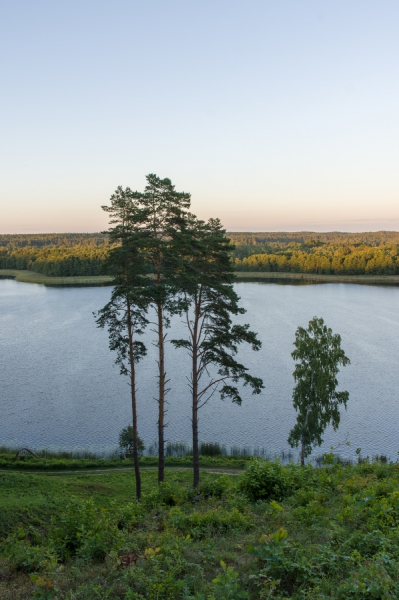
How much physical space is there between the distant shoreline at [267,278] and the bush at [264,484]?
80.6 metres

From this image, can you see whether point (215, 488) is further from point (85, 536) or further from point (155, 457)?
point (155, 457)

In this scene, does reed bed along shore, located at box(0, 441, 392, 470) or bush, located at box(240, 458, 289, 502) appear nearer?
bush, located at box(240, 458, 289, 502)

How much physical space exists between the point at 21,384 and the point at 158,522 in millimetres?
23413

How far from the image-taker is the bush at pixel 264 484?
276 inches

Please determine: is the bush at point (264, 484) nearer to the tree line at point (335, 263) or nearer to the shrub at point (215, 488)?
the shrub at point (215, 488)

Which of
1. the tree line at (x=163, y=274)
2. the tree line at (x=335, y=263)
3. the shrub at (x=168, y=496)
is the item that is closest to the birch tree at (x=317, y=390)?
the tree line at (x=163, y=274)

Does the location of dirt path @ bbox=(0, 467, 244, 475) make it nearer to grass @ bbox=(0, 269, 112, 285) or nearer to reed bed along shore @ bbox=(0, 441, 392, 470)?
reed bed along shore @ bbox=(0, 441, 392, 470)

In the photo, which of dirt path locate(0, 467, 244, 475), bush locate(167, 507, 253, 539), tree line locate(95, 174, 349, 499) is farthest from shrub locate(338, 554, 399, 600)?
dirt path locate(0, 467, 244, 475)

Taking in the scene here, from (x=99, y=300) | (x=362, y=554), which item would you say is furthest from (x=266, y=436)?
(x=99, y=300)

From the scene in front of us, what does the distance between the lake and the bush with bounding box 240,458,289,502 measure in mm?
12423

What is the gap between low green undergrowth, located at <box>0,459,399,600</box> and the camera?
3799 millimetres

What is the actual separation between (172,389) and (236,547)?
21.7m

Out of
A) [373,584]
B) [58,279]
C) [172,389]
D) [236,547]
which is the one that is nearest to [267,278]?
[58,279]

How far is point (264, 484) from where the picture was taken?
278 inches
